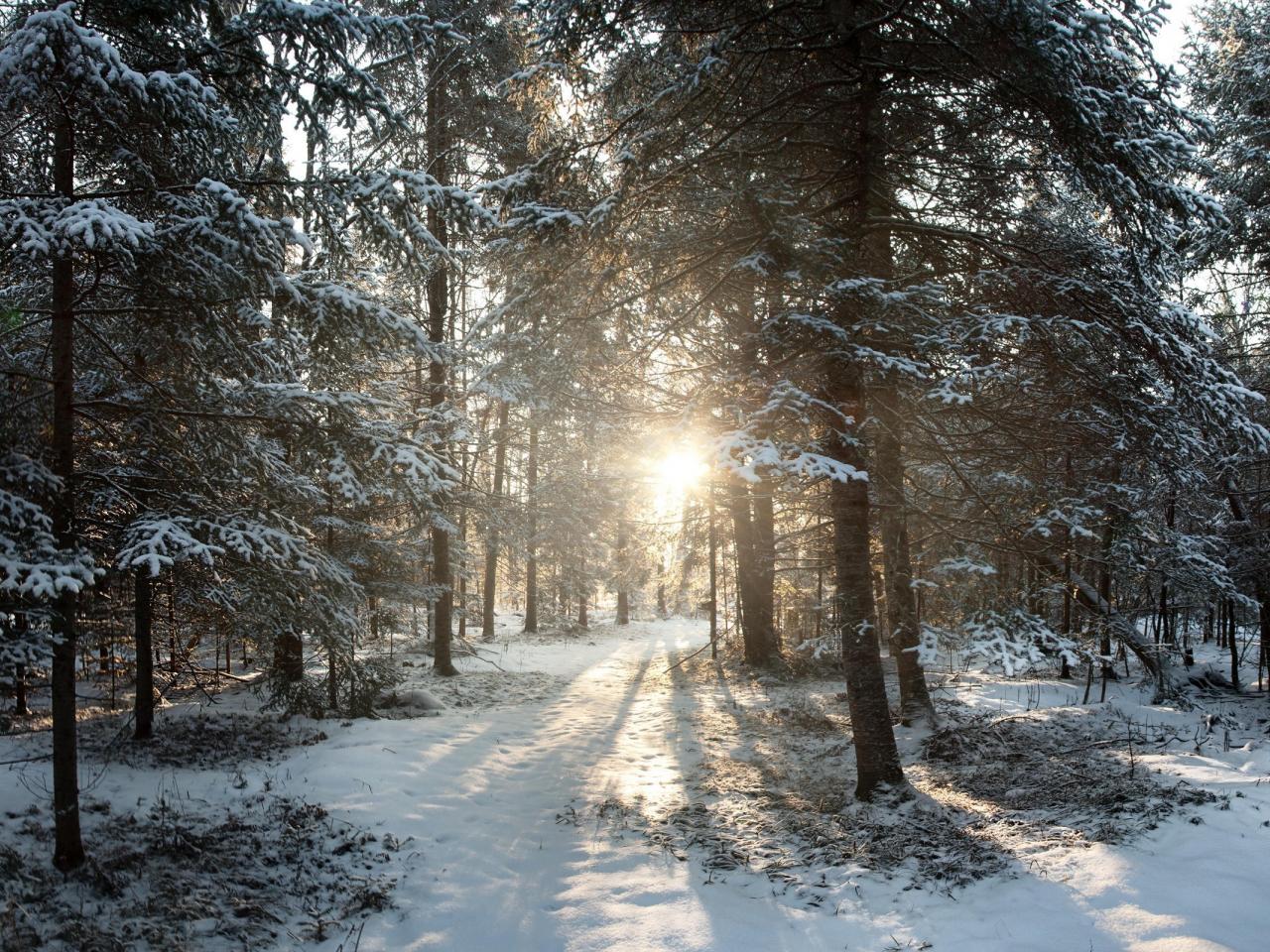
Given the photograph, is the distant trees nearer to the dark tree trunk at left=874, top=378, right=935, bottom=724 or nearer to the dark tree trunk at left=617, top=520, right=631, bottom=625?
the dark tree trunk at left=874, top=378, right=935, bottom=724

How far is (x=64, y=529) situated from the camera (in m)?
5.25

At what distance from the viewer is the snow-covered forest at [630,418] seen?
4898 millimetres

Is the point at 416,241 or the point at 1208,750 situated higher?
the point at 416,241

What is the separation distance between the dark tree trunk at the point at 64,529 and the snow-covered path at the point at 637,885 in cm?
231

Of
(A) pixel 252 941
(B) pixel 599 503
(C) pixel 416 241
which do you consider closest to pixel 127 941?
(A) pixel 252 941

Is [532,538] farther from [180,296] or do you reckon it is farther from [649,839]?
[180,296]

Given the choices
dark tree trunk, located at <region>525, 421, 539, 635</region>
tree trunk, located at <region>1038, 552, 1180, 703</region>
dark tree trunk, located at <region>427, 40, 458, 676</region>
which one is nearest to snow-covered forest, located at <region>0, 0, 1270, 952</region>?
tree trunk, located at <region>1038, 552, 1180, 703</region>

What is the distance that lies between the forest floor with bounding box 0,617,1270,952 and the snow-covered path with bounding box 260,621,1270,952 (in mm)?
25

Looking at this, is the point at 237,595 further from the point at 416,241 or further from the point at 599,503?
the point at 599,503

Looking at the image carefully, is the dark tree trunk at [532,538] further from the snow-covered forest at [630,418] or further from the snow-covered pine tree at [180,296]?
the snow-covered pine tree at [180,296]

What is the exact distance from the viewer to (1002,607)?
652 centimetres

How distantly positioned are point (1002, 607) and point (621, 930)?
4.66 m

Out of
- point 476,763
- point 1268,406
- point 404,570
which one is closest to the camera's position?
point 476,763

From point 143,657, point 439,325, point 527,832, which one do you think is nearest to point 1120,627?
point 527,832
